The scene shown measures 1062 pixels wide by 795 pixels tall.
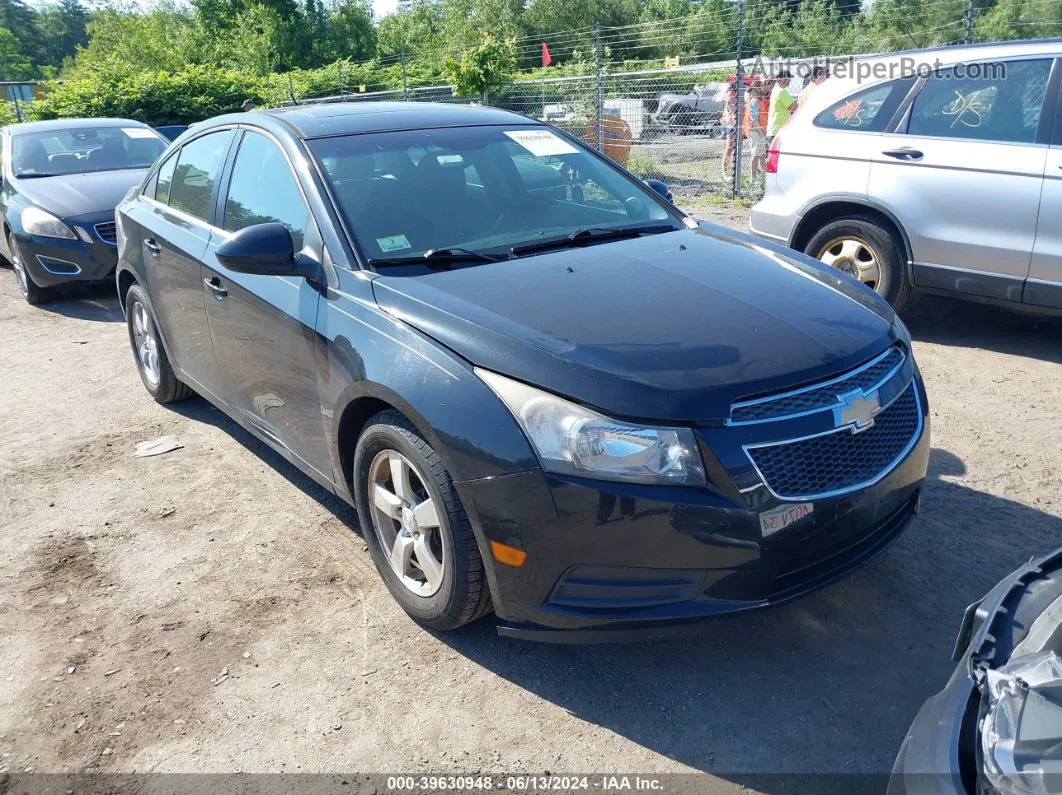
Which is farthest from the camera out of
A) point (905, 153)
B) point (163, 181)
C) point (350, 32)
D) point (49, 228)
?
point (350, 32)

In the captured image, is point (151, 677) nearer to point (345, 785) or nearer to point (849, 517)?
point (345, 785)

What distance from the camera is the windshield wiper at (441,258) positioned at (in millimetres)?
3367

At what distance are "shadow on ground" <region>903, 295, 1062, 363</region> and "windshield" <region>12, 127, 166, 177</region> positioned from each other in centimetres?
765

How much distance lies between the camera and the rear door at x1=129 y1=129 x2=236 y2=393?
14.4 feet

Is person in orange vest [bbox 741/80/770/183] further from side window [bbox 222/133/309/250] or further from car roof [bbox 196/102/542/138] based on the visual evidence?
side window [bbox 222/133/309/250]

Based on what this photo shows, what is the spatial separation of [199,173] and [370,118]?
3.53ft

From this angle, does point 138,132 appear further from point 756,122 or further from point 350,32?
point 350,32

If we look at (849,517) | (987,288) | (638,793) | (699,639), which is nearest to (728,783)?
(638,793)

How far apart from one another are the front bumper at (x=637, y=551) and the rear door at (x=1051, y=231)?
11.0 feet

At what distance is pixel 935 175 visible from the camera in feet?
18.7

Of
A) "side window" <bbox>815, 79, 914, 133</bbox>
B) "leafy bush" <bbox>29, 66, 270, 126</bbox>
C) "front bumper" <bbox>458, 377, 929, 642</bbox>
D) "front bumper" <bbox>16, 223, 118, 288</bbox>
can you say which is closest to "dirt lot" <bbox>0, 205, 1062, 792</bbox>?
"front bumper" <bbox>458, 377, 929, 642</bbox>

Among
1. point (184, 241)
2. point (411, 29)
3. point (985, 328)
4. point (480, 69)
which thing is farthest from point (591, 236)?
point (411, 29)

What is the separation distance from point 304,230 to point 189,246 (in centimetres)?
115

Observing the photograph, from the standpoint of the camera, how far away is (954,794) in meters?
1.66
